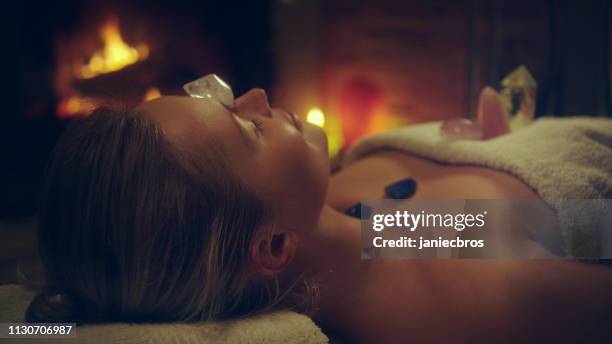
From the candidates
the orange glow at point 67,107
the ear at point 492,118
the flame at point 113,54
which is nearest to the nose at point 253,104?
the ear at point 492,118

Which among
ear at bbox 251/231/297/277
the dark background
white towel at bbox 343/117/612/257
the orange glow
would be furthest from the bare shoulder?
the orange glow

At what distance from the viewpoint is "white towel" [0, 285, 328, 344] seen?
1.82ft

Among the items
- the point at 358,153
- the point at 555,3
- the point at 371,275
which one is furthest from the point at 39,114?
the point at 555,3

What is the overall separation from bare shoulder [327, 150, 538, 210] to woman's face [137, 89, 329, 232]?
23cm

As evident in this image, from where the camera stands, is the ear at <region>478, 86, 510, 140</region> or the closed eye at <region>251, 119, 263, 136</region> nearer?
the closed eye at <region>251, 119, 263, 136</region>

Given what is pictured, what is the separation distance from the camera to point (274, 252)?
659mm

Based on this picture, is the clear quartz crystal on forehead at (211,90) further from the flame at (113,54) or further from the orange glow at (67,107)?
the flame at (113,54)

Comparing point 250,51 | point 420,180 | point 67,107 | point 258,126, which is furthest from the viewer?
point 250,51

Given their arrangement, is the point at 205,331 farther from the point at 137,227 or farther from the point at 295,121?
the point at 295,121

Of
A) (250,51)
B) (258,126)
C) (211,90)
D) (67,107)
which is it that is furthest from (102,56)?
(258,126)

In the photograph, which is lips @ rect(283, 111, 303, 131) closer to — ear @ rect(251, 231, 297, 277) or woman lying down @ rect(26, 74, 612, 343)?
woman lying down @ rect(26, 74, 612, 343)

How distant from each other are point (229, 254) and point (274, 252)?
69mm

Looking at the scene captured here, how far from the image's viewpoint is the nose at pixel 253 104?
28.3 inches

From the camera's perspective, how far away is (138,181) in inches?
22.4
